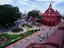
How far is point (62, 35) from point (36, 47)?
2.27ft

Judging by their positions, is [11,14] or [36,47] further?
[11,14]

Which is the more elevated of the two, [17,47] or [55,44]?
[55,44]

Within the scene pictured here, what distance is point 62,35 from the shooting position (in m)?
1.55

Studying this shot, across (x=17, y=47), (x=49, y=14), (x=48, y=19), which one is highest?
(x=49, y=14)

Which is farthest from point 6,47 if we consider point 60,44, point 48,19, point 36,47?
point 48,19

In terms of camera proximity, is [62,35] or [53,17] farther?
[53,17]

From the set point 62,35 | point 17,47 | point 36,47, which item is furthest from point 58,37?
point 17,47

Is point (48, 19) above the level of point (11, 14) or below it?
below

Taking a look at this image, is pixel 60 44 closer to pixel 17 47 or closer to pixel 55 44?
pixel 55 44

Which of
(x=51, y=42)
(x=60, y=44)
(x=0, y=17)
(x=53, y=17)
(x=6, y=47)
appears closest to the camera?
(x=60, y=44)

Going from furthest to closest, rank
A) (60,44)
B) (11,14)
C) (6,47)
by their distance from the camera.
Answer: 1. (11,14)
2. (6,47)
3. (60,44)

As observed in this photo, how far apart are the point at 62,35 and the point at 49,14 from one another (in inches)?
710

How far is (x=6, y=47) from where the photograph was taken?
7004 millimetres

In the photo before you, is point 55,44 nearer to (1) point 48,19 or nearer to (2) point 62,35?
(2) point 62,35
